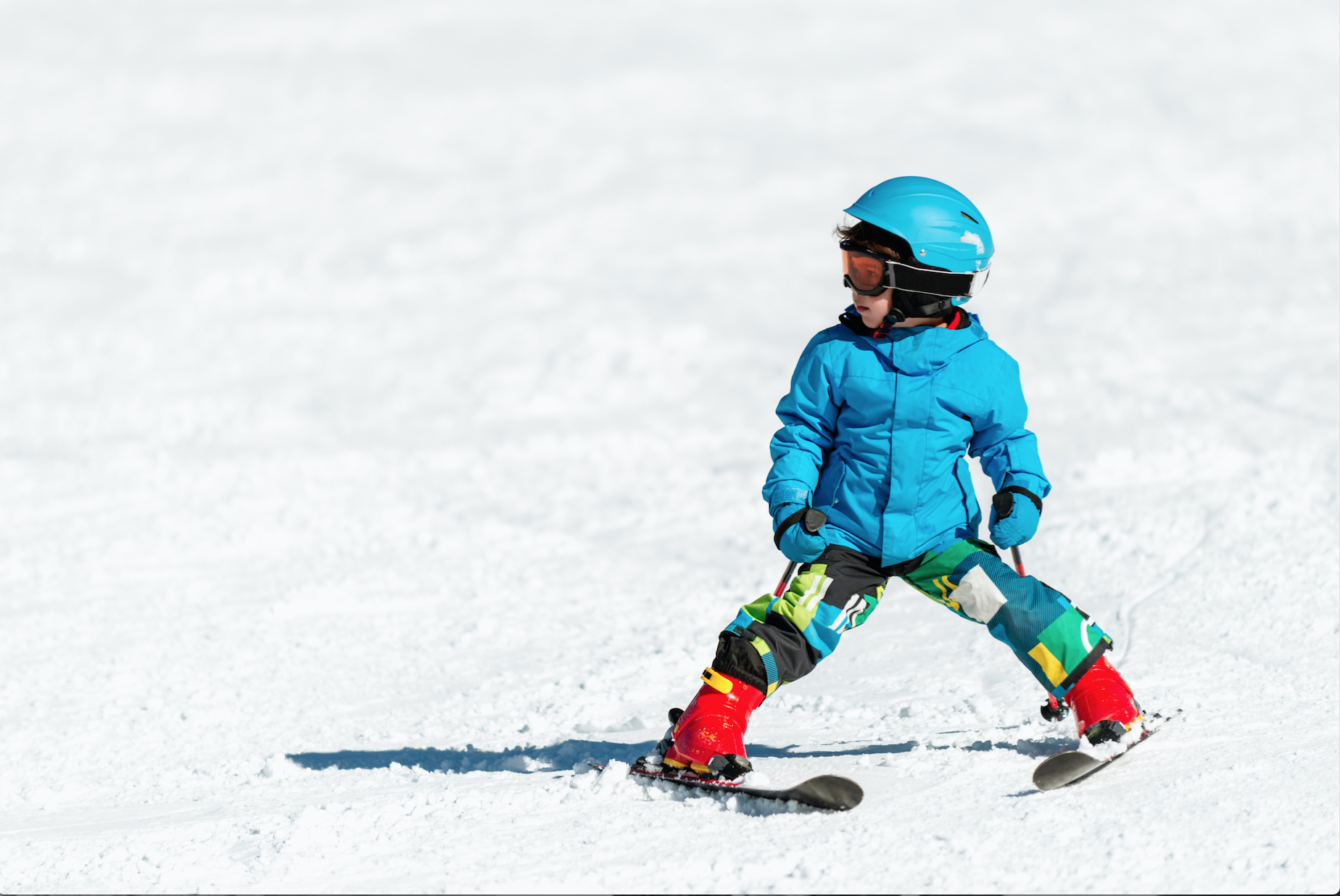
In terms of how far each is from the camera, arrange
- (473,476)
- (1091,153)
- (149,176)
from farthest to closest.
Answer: (149,176) → (1091,153) → (473,476)

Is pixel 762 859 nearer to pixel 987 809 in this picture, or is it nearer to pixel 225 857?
pixel 987 809

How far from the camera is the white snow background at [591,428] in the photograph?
3.42 meters

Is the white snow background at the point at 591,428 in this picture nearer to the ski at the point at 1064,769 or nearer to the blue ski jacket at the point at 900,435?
the ski at the point at 1064,769

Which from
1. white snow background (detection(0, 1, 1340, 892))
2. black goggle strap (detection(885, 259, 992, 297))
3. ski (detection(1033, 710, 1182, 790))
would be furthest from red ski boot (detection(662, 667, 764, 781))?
black goggle strap (detection(885, 259, 992, 297))

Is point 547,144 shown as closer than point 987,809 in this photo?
No

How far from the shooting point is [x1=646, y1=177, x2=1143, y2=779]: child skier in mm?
3613

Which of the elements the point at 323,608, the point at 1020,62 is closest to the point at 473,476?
the point at 323,608

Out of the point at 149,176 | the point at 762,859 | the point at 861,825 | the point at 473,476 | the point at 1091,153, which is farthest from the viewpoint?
the point at 149,176

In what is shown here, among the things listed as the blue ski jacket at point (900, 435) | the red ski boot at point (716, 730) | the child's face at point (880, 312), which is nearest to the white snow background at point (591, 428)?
the red ski boot at point (716, 730)

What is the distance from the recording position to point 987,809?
3285 mm

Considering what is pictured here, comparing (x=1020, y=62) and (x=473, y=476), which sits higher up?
(x=1020, y=62)

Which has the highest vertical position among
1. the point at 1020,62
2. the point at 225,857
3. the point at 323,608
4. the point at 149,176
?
the point at 1020,62

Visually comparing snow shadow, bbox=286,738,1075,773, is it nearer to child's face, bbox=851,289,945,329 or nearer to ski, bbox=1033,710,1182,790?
ski, bbox=1033,710,1182,790

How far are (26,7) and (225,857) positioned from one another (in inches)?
751
